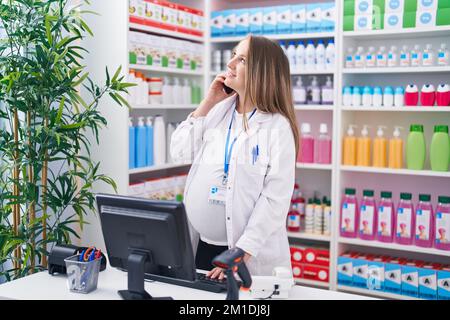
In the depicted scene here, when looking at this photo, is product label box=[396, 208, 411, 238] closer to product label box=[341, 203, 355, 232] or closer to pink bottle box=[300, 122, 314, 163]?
product label box=[341, 203, 355, 232]

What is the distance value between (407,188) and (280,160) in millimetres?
2066

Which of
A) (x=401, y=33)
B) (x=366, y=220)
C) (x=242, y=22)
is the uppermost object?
(x=242, y=22)

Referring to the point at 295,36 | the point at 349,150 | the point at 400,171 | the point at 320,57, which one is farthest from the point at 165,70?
the point at 400,171

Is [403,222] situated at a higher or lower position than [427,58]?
lower

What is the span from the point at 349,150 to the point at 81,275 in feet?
8.05

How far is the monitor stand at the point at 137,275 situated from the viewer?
1.83 m

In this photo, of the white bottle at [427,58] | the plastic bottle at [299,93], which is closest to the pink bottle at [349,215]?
the plastic bottle at [299,93]

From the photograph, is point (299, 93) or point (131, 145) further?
point (299, 93)

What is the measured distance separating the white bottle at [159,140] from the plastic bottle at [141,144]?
120mm

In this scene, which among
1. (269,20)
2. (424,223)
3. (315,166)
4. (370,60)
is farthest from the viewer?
(269,20)

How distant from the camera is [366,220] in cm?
387

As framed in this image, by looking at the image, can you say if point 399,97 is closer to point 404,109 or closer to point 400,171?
point 404,109

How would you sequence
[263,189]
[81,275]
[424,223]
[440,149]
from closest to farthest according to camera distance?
[81,275] → [263,189] → [440,149] → [424,223]

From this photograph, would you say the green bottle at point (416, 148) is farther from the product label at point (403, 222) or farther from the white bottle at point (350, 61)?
the white bottle at point (350, 61)
